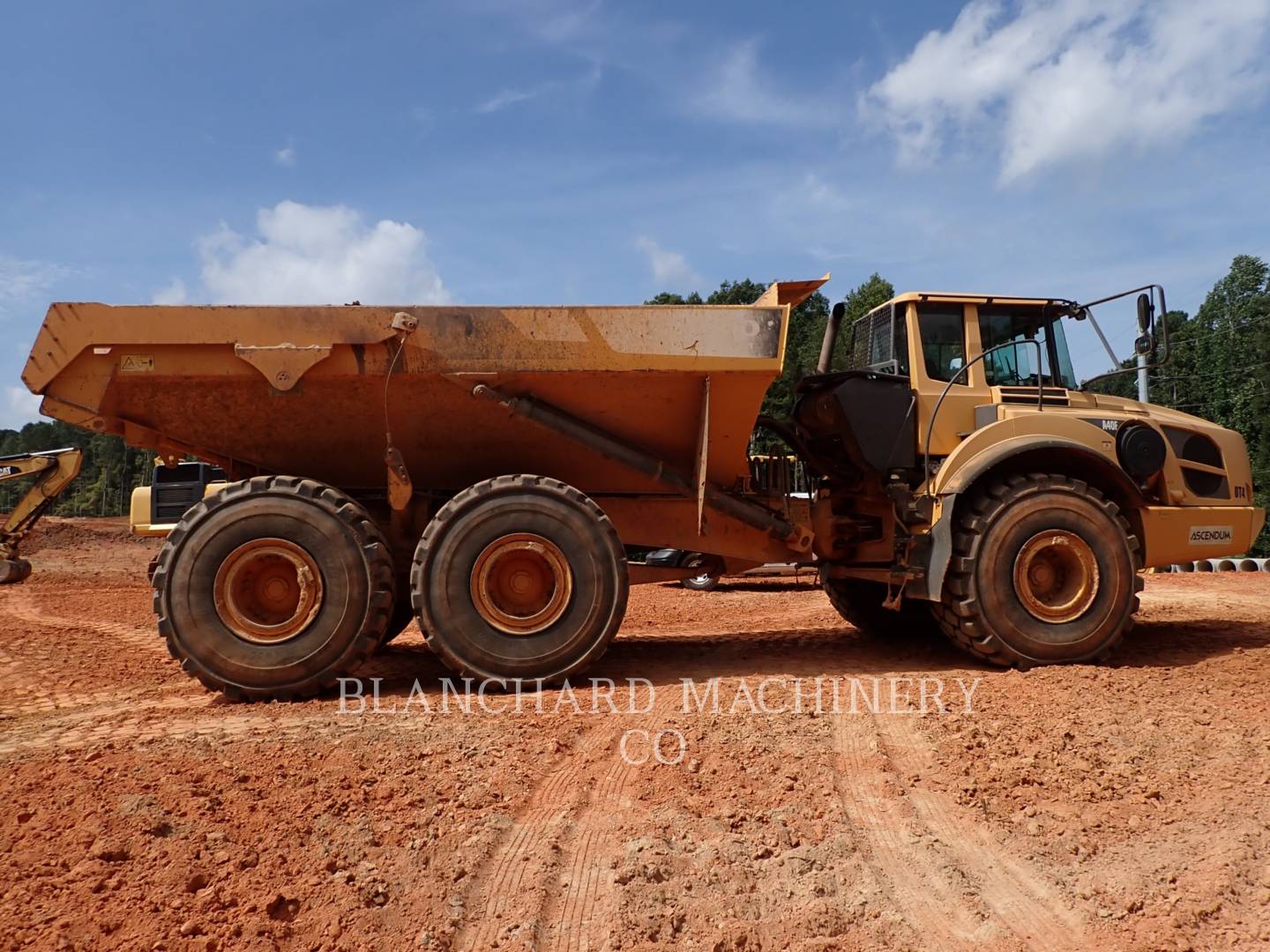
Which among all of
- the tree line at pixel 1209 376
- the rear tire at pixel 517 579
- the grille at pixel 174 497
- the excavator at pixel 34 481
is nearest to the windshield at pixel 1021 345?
the rear tire at pixel 517 579

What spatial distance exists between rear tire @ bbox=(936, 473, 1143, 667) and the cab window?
0.98 meters

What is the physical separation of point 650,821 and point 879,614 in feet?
16.0

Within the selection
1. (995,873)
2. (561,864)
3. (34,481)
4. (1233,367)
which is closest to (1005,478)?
Answer: (995,873)

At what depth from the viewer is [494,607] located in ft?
18.9

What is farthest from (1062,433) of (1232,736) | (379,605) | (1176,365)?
(1176,365)

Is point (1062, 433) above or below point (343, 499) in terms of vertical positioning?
above

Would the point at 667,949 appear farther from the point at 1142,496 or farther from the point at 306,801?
the point at 1142,496

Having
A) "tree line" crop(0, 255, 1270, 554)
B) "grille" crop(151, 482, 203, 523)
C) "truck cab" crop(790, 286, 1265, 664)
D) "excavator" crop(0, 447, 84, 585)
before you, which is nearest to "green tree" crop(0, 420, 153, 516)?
"tree line" crop(0, 255, 1270, 554)

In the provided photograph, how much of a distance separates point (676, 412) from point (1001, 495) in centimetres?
234

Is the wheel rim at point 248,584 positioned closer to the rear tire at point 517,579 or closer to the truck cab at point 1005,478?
the rear tire at point 517,579

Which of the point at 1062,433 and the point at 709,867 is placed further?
the point at 1062,433

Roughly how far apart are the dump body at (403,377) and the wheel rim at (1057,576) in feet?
7.08

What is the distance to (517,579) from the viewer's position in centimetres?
582

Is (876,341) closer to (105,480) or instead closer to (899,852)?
(899,852)
